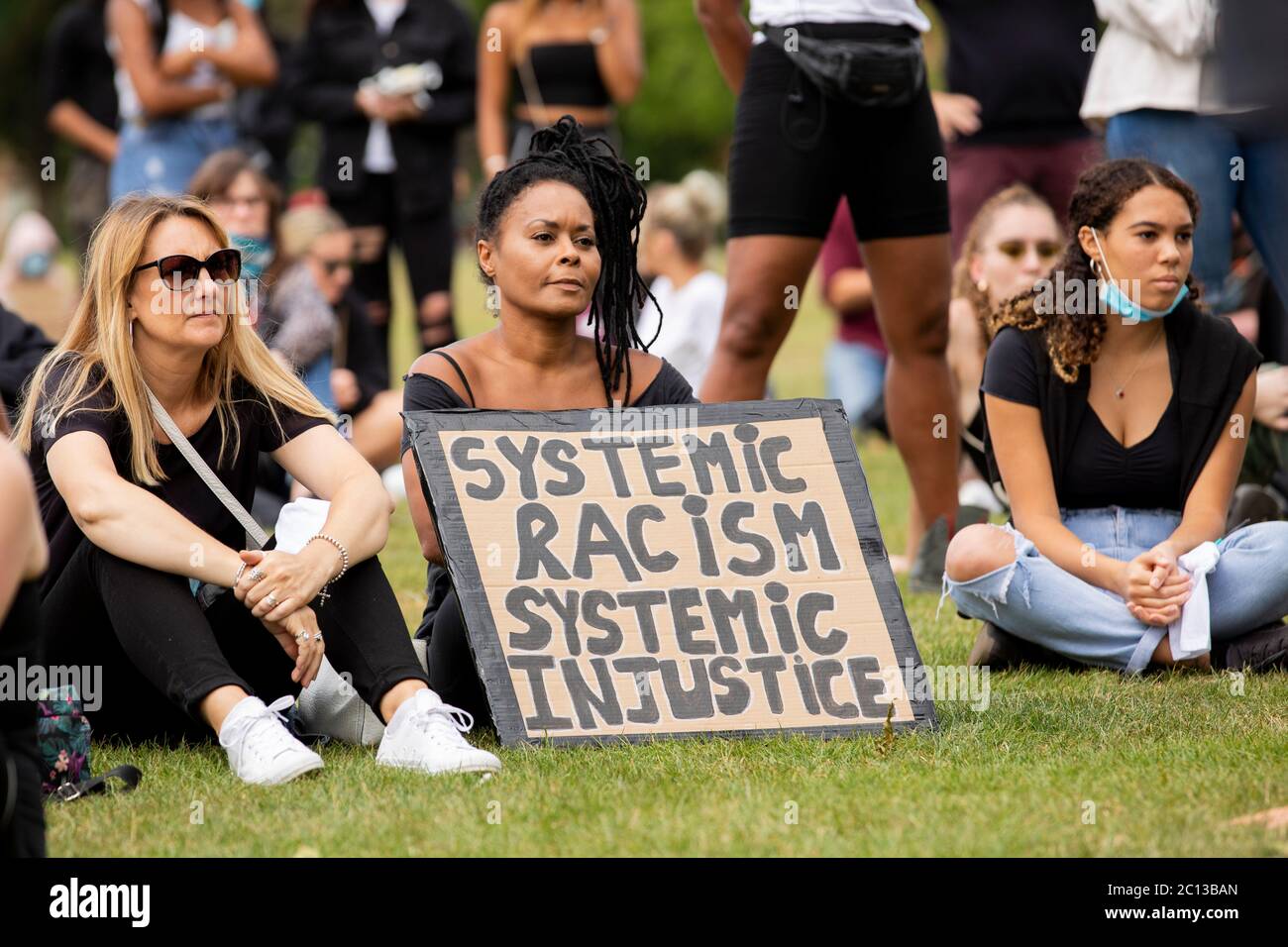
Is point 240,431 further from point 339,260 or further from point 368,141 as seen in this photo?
point 368,141

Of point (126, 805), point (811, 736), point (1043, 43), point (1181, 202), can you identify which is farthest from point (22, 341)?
point (1043, 43)

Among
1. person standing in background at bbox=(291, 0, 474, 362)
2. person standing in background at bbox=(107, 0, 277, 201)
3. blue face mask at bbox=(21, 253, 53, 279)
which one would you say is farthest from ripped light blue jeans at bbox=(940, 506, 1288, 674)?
blue face mask at bbox=(21, 253, 53, 279)

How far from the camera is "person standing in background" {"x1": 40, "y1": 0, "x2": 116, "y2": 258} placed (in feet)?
36.5

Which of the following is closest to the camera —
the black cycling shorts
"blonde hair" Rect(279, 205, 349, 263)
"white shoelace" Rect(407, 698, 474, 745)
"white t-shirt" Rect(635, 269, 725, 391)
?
"white shoelace" Rect(407, 698, 474, 745)

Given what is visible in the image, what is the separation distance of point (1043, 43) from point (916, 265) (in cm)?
260

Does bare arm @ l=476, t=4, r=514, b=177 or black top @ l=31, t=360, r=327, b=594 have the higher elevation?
bare arm @ l=476, t=4, r=514, b=177

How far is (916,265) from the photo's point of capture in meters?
5.95

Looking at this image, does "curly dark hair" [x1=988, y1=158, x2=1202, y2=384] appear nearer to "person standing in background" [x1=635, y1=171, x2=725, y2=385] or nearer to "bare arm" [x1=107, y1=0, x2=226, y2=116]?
"person standing in background" [x1=635, y1=171, x2=725, y2=385]

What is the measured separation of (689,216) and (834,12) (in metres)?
4.26

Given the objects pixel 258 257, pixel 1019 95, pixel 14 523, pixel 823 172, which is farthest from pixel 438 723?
pixel 1019 95

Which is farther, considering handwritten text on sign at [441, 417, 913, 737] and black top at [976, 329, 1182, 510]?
black top at [976, 329, 1182, 510]

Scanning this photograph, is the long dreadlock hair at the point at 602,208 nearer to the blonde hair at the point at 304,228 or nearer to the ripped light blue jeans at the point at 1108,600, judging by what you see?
the ripped light blue jeans at the point at 1108,600

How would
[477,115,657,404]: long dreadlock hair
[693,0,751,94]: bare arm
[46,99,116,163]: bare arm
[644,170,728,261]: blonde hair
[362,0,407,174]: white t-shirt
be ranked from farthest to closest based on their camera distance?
[46,99,116,163]: bare arm → [644,170,728,261]: blonde hair → [362,0,407,174]: white t-shirt → [693,0,751,94]: bare arm → [477,115,657,404]: long dreadlock hair

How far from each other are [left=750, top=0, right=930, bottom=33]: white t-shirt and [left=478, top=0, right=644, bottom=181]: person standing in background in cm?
339
